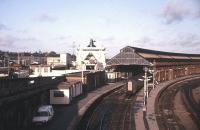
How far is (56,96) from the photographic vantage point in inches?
1911

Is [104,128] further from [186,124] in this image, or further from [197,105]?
[197,105]

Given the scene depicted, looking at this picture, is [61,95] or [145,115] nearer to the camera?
[145,115]

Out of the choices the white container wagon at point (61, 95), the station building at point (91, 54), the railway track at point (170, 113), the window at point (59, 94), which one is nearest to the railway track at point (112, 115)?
the railway track at point (170, 113)

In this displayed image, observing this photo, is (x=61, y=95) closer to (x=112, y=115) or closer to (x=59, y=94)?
(x=59, y=94)

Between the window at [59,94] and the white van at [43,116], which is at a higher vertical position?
the window at [59,94]

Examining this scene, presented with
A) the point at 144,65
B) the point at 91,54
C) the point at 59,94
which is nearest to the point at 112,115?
the point at 59,94

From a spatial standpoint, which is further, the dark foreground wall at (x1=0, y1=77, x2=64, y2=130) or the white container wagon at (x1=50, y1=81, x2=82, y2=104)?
the white container wagon at (x1=50, y1=81, x2=82, y2=104)

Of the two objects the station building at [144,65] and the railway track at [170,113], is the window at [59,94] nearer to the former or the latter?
the railway track at [170,113]

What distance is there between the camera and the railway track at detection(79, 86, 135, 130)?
3856cm

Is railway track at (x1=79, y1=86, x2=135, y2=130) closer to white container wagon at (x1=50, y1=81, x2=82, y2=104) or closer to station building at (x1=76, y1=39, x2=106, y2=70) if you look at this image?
white container wagon at (x1=50, y1=81, x2=82, y2=104)

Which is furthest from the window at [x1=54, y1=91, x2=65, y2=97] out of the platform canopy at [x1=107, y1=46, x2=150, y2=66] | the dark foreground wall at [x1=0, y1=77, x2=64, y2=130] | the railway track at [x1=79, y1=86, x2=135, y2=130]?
the platform canopy at [x1=107, y1=46, x2=150, y2=66]

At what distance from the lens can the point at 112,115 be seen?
4591 cm

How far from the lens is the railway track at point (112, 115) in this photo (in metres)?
38.6

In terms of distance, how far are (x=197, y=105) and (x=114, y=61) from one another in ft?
122
